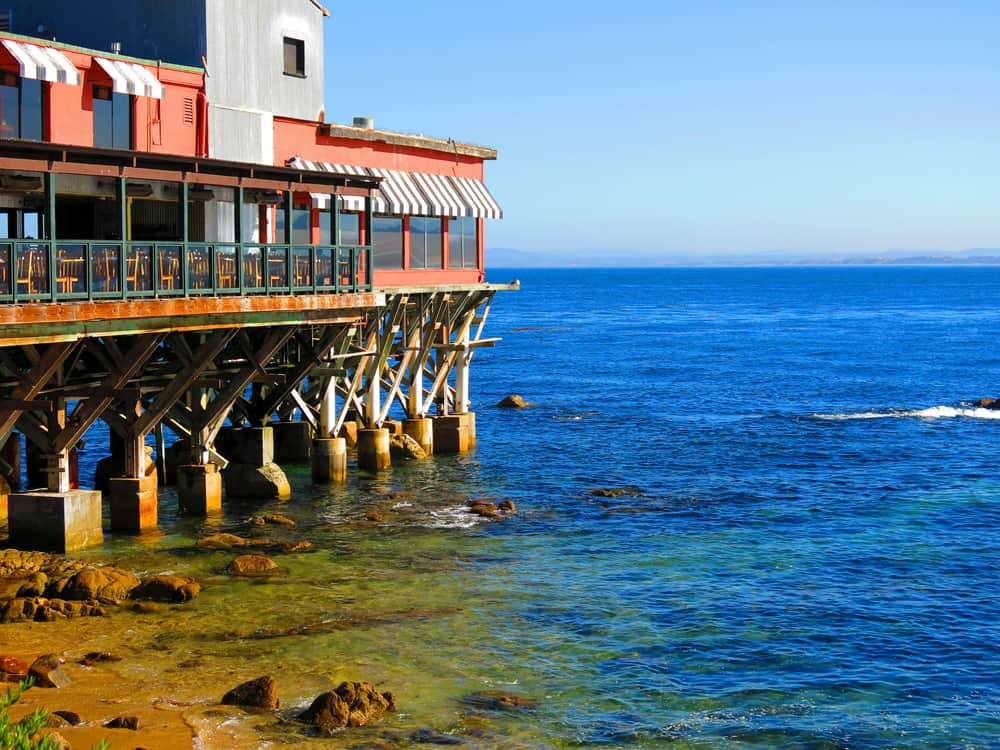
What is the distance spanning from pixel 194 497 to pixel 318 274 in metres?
5.80

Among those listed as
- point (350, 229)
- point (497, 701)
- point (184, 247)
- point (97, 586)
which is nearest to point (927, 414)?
point (350, 229)

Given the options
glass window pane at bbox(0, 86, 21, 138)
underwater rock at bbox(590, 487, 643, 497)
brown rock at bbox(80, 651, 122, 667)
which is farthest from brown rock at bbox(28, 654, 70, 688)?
underwater rock at bbox(590, 487, 643, 497)

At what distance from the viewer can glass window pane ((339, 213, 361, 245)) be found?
33594 millimetres

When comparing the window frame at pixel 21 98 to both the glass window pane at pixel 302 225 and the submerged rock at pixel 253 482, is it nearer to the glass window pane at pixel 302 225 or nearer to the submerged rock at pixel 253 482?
the glass window pane at pixel 302 225

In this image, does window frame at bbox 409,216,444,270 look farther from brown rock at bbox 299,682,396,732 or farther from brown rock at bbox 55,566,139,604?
brown rock at bbox 299,682,396,732

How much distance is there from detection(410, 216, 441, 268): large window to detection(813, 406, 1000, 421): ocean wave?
23.1m

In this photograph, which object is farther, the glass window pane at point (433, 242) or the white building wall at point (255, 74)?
the glass window pane at point (433, 242)

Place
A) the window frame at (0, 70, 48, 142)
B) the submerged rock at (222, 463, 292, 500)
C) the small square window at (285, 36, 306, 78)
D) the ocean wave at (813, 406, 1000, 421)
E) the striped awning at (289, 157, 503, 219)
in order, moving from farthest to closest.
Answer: the ocean wave at (813, 406, 1000, 421)
the small square window at (285, 36, 306, 78)
the striped awning at (289, 157, 503, 219)
the submerged rock at (222, 463, 292, 500)
the window frame at (0, 70, 48, 142)

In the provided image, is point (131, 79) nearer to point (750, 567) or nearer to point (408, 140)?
point (408, 140)

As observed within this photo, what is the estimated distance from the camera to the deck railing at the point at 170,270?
2262 centimetres

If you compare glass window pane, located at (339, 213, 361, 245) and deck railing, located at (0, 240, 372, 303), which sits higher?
glass window pane, located at (339, 213, 361, 245)

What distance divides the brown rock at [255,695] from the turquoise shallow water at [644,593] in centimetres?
43

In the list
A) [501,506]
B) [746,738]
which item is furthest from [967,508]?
[746,738]

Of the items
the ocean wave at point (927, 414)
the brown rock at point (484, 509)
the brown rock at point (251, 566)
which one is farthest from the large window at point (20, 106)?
the ocean wave at point (927, 414)
